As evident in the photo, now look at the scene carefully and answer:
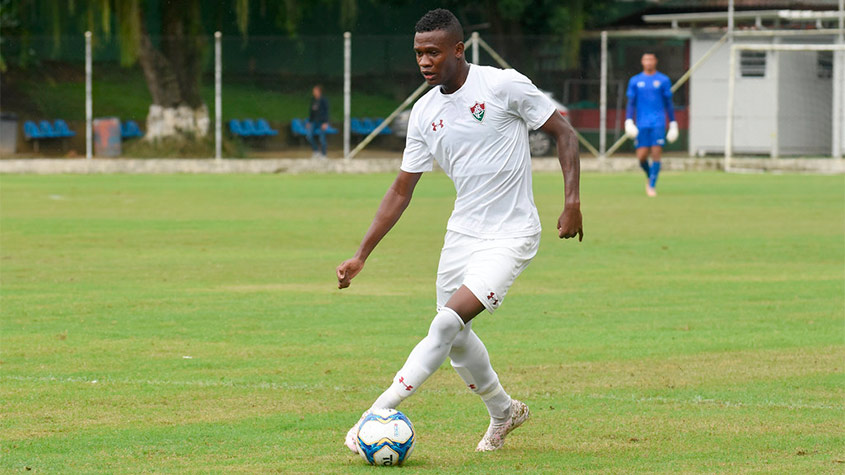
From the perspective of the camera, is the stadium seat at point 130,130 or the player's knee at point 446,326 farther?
the stadium seat at point 130,130

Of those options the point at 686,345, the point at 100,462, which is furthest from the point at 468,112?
the point at 686,345

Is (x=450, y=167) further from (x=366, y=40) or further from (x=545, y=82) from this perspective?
(x=545, y=82)

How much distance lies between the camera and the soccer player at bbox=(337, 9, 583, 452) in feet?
21.1

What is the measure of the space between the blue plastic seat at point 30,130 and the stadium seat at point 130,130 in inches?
86.6

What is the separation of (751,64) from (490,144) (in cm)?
3274

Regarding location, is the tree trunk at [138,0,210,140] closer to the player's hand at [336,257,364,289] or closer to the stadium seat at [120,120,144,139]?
the stadium seat at [120,120,144,139]

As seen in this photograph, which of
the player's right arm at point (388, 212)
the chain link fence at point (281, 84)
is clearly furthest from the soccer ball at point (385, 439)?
the chain link fence at point (281, 84)

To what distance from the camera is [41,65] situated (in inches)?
1367

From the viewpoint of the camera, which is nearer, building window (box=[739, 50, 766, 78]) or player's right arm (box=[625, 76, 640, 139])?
player's right arm (box=[625, 76, 640, 139])

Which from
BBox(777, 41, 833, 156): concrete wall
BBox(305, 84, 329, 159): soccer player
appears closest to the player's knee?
BBox(305, 84, 329, 159): soccer player

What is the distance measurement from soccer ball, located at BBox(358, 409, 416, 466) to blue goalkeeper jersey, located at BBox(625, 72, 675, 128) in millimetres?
18506

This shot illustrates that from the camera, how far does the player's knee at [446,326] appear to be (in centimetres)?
621

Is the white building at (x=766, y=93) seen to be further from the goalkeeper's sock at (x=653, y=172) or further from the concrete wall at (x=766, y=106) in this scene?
the goalkeeper's sock at (x=653, y=172)

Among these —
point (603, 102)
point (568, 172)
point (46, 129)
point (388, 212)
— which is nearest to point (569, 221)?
point (568, 172)
